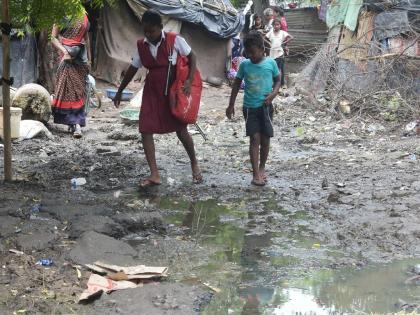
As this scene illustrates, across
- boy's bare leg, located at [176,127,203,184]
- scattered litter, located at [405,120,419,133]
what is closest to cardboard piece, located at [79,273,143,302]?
boy's bare leg, located at [176,127,203,184]

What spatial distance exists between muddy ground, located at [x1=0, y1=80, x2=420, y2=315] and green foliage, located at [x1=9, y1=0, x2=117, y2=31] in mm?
1379

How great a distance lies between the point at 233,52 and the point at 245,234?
41.6 feet

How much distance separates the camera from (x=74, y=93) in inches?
326

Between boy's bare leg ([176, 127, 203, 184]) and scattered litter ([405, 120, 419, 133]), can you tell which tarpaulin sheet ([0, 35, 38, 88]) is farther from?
scattered litter ([405, 120, 419, 133])

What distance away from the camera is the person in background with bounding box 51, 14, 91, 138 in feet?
26.0

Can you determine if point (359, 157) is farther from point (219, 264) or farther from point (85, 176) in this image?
point (219, 264)

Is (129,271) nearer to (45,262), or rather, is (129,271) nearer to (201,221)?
(45,262)

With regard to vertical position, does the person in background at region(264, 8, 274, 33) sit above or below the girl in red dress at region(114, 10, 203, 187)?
above

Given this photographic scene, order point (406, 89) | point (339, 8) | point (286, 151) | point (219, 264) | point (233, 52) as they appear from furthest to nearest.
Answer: point (233, 52) → point (339, 8) → point (406, 89) → point (286, 151) → point (219, 264)

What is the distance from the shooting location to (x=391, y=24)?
10.9 m

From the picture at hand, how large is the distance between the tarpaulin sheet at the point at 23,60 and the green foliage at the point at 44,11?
673cm

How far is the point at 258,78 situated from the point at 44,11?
2.02 m

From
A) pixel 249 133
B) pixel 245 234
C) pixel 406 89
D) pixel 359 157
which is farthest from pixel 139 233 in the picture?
pixel 406 89

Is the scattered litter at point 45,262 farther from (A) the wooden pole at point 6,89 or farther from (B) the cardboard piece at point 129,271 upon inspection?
(A) the wooden pole at point 6,89
